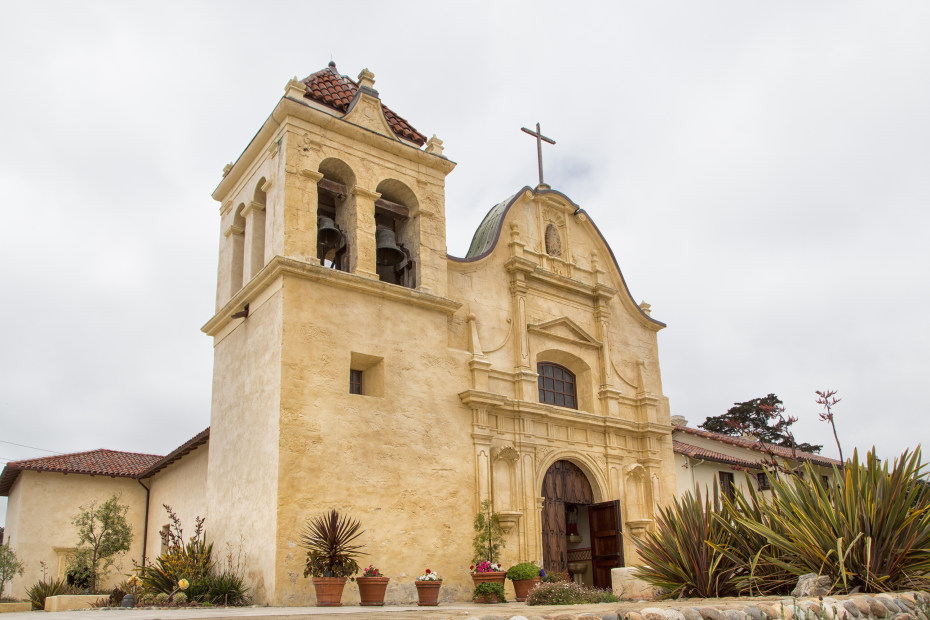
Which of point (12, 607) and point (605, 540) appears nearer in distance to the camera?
point (12, 607)

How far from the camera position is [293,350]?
1393cm

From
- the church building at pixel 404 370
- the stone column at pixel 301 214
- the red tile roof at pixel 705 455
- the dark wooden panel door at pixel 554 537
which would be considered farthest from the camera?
the red tile roof at pixel 705 455

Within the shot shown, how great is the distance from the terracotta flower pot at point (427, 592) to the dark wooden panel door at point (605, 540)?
5221 millimetres

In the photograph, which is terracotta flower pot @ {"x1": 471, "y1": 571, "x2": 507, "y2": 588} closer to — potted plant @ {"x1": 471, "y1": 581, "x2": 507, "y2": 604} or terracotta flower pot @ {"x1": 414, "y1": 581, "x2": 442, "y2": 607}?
potted plant @ {"x1": 471, "y1": 581, "x2": 507, "y2": 604}

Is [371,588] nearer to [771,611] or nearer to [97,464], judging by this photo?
[771,611]

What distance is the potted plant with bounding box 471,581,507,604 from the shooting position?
14.1 m

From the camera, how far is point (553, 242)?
2017 centimetres

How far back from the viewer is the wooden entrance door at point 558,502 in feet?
55.4

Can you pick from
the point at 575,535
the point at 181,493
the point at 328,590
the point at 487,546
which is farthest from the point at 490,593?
the point at 181,493

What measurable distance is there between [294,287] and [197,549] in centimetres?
537

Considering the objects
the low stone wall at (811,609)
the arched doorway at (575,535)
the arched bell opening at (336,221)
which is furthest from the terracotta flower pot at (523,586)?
the low stone wall at (811,609)

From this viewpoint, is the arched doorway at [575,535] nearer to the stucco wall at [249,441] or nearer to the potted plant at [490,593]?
the potted plant at [490,593]

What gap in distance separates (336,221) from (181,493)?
28.3 ft

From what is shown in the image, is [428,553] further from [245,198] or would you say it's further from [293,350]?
[245,198]
